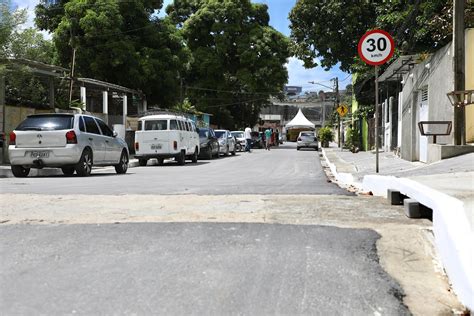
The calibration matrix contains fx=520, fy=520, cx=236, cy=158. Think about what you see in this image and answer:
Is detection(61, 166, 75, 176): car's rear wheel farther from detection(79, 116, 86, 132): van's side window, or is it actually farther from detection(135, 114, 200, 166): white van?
detection(135, 114, 200, 166): white van

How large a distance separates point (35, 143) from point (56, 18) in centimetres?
1901

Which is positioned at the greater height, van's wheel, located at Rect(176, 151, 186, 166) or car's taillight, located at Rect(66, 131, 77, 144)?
car's taillight, located at Rect(66, 131, 77, 144)

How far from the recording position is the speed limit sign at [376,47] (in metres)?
9.82

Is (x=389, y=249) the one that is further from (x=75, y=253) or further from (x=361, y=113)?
(x=361, y=113)

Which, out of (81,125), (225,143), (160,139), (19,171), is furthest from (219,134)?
(19,171)

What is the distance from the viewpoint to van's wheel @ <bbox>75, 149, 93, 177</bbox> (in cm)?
1303

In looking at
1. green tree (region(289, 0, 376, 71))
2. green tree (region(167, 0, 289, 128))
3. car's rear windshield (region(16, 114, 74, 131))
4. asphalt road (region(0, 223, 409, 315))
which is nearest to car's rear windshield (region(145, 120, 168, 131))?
car's rear windshield (region(16, 114, 74, 131))

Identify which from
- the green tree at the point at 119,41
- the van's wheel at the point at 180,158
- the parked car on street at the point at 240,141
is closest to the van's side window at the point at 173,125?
the van's wheel at the point at 180,158

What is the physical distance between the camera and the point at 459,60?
11117mm

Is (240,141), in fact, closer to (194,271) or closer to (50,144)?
(50,144)

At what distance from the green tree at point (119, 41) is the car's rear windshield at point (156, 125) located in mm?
8380

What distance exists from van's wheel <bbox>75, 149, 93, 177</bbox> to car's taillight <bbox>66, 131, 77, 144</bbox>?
489 millimetres

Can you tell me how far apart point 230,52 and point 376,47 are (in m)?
35.2

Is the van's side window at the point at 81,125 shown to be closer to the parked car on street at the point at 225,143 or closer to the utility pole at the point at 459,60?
the utility pole at the point at 459,60
